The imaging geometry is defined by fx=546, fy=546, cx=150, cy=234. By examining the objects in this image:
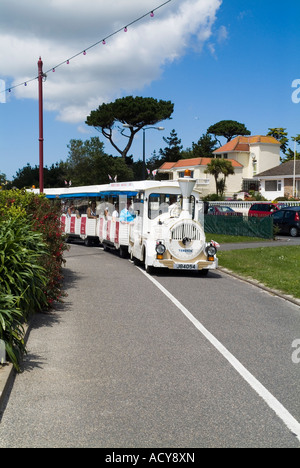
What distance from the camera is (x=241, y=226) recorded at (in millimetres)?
31109

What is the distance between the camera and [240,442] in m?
4.12

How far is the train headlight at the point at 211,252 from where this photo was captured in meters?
14.5

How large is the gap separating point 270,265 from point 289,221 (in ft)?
53.6

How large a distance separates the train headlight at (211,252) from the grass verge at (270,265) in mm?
1289

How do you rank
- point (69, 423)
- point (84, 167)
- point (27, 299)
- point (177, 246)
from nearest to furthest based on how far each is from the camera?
1. point (69, 423)
2. point (27, 299)
3. point (177, 246)
4. point (84, 167)

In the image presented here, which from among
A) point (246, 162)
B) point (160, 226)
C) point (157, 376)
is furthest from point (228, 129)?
point (157, 376)

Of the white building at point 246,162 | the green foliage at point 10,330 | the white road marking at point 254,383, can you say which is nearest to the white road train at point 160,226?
the white road marking at point 254,383

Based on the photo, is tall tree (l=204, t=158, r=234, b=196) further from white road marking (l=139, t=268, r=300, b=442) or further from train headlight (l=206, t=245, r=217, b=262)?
white road marking (l=139, t=268, r=300, b=442)

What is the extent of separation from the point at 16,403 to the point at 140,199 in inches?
477

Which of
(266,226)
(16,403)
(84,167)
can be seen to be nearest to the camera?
(16,403)

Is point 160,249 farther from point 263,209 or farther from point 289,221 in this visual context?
point 263,209

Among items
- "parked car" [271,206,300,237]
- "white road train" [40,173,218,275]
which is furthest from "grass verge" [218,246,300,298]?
"parked car" [271,206,300,237]

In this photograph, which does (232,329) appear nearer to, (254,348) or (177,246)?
(254,348)

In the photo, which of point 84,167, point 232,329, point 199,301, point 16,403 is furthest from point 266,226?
point 84,167
